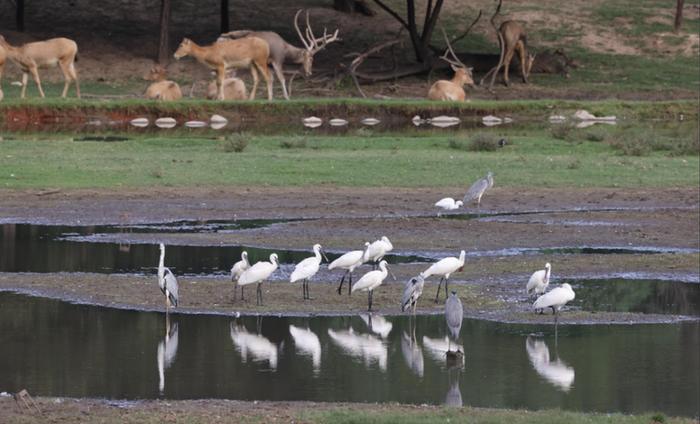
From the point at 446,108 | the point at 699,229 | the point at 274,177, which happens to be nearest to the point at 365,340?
the point at 699,229

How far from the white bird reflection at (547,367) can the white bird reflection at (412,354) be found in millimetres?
989

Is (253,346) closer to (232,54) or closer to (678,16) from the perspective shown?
(232,54)

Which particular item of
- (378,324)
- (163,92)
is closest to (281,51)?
(163,92)

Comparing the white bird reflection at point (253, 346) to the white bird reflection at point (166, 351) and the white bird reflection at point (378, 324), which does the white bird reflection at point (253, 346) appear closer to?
the white bird reflection at point (166, 351)

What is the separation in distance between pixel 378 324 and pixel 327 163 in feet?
40.1

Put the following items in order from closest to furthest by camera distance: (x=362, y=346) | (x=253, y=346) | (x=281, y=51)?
1. (x=253, y=346)
2. (x=362, y=346)
3. (x=281, y=51)

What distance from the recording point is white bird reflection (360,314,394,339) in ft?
44.4

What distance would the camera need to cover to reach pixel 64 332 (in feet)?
43.2

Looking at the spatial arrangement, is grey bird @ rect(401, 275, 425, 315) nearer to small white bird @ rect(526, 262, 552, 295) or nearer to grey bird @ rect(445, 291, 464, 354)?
grey bird @ rect(445, 291, 464, 354)

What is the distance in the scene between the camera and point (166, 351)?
12477 millimetres

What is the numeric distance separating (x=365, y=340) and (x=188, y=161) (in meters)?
13.0

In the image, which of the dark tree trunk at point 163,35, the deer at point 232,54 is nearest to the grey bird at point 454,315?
the deer at point 232,54

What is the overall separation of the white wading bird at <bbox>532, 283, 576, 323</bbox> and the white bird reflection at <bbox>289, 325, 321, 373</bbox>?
2318 mm

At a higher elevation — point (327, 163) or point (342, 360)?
point (342, 360)
